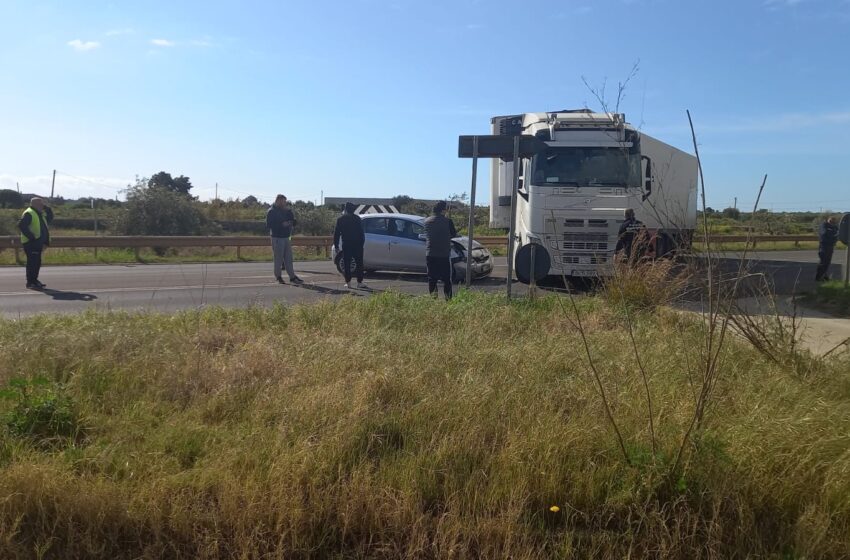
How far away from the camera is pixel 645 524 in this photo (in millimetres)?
3355

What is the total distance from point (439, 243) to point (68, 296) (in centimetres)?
634

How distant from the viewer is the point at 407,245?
50.6ft

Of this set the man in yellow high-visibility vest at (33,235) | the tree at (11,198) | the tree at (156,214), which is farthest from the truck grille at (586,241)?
the tree at (11,198)

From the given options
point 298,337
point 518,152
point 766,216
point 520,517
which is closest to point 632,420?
point 520,517

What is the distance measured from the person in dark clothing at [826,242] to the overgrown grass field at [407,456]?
1119 cm

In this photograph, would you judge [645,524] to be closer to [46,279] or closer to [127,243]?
[46,279]

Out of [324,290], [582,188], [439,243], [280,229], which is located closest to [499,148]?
[439,243]

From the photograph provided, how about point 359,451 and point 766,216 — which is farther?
point 766,216

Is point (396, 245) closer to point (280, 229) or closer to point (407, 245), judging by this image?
point (407, 245)

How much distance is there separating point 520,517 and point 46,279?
13952 mm

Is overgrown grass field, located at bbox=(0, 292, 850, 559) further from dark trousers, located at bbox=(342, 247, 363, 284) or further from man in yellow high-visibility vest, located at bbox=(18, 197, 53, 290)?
man in yellow high-visibility vest, located at bbox=(18, 197, 53, 290)

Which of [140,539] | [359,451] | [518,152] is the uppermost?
[518,152]

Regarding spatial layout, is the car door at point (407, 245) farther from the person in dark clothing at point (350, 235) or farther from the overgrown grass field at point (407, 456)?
the overgrown grass field at point (407, 456)

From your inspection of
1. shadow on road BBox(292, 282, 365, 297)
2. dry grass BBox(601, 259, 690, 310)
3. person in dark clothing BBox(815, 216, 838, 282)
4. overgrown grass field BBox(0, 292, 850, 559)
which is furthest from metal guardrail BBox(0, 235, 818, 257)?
overgrown grass field BBox(0, 292, 850, 559)
